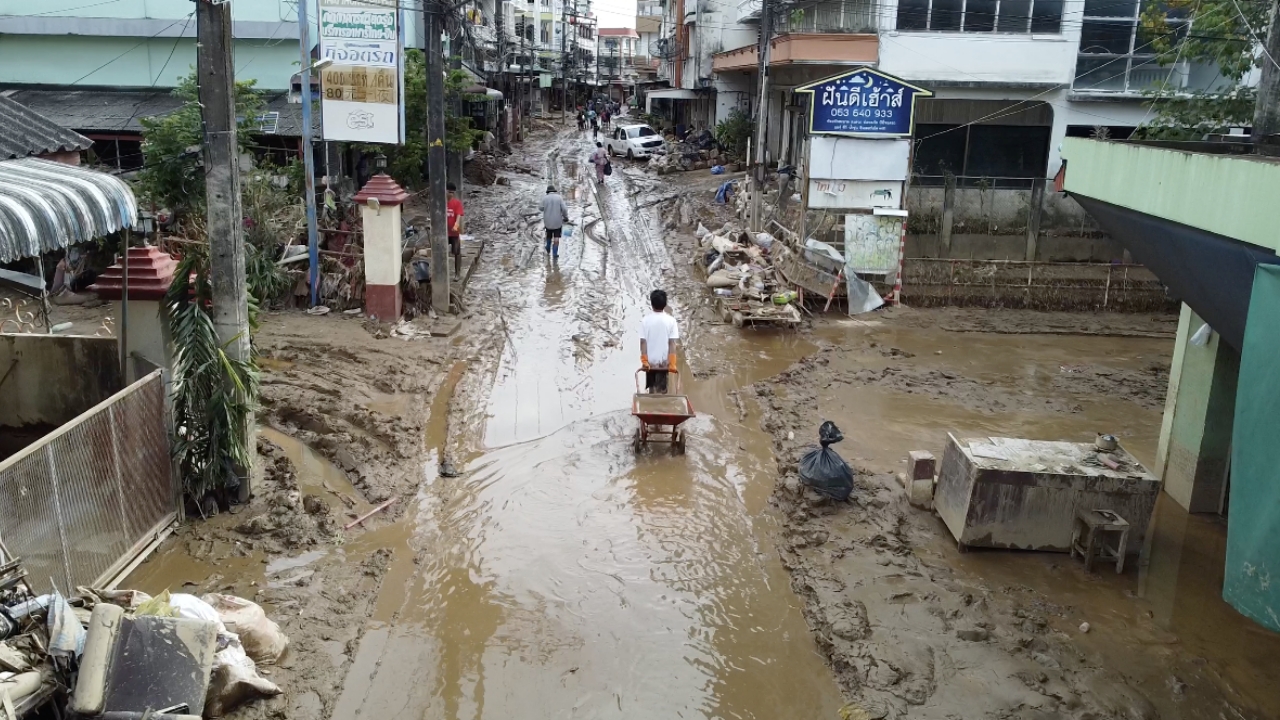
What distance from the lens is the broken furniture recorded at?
536 cm

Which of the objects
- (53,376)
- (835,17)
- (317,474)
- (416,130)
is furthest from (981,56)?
(53,376)

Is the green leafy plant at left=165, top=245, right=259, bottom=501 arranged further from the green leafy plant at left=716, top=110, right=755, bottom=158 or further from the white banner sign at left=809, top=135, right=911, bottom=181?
the green leafy plant at left=716, top=110, right=755, bottom=158

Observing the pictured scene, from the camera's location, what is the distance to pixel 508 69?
53.1m

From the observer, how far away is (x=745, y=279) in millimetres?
18109

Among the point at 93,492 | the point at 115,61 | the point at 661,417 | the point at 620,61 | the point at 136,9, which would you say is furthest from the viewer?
the point at 620,61

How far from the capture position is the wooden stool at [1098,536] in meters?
8.12

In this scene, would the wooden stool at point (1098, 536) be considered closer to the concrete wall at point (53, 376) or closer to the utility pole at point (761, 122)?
the concrete wall at point (53, 376)

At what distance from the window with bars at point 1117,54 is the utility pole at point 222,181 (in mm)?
21264

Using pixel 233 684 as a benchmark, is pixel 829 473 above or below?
above

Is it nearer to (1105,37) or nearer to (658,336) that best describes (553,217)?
(658,336)

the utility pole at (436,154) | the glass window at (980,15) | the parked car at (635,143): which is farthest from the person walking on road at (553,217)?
the parked car at (635,143)

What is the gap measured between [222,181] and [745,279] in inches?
440

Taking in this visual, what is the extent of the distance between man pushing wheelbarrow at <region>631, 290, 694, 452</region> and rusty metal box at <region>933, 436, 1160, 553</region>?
3102 mm

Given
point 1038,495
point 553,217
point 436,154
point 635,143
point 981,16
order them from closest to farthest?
point 1038,495 < point 436,154 < point 553,217 < point 981,16 < point 635,143
